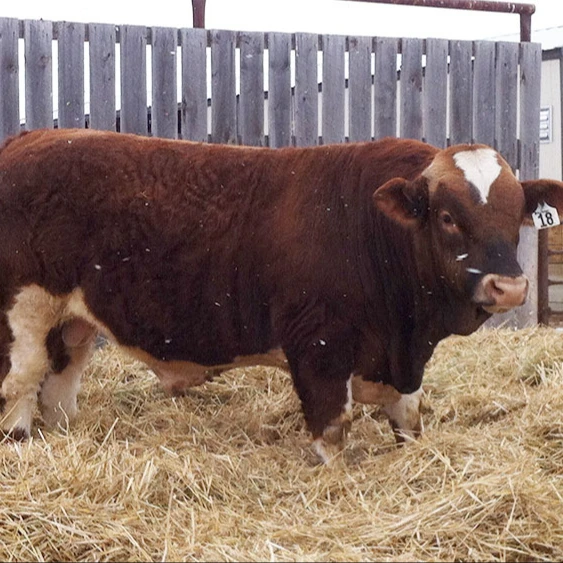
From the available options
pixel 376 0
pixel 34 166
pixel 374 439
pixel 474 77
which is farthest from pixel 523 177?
pixel 34 166

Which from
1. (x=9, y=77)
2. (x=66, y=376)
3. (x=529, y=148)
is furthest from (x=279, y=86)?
(x=66, y=376)

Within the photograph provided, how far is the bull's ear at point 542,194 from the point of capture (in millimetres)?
4492

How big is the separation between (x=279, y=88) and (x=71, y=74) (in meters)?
1.53

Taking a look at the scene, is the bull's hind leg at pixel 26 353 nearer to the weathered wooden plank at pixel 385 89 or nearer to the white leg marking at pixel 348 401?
the white leg marking at pixel 348 401

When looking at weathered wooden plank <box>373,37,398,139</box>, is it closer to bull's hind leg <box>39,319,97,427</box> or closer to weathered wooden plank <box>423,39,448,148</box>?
weathered wooden plank <box>423,39,448,148</box>

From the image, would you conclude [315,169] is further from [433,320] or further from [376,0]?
[376,0]

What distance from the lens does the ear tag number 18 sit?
14.7ft

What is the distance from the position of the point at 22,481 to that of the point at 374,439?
6.63 feet

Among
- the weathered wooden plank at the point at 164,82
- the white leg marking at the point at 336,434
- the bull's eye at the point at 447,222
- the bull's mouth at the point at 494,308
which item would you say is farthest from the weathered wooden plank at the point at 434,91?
the bull's mouth at the point at 494,308

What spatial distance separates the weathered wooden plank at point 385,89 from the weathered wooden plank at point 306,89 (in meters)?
0.52

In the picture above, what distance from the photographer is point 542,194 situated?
4.51m

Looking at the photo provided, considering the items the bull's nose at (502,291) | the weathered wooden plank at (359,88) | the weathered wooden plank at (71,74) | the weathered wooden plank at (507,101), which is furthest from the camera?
the weathered wooden plank at (507,101)

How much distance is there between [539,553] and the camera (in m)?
3.33

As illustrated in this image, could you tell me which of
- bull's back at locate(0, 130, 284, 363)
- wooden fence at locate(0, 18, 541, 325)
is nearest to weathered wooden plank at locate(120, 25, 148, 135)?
wooden fence at locate(0, 18, 541, 325)
